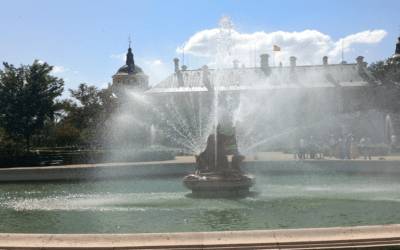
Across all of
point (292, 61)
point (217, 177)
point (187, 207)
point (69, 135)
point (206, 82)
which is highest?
point (292, 61)

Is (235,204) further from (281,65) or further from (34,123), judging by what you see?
(281,65)

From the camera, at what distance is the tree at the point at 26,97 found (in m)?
32.9

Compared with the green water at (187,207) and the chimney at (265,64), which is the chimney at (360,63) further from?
the green water at (187,207)

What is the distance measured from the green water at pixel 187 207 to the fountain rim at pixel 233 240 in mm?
2821

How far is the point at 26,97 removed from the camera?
108ft

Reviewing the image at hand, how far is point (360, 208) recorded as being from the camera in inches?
388

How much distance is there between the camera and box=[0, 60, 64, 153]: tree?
32875 millimetres

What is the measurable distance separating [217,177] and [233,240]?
6994 millimetres

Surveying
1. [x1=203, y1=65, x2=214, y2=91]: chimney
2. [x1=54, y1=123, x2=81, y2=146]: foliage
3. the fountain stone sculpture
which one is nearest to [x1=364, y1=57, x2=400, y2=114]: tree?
[x1=203, y1=65, x2=214, y2=91]: chimney

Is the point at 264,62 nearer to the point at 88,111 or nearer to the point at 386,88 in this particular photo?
the point at 386,88

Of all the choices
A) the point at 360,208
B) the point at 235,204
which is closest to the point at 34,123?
the point at 235,204

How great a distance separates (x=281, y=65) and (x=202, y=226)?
6401 centimetres

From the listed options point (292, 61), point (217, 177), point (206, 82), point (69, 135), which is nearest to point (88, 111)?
point (69, 135)

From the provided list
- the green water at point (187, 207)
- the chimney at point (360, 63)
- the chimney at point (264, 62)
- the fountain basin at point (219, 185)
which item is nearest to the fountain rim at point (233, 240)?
the green water at point (187, 207)
